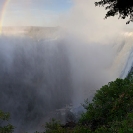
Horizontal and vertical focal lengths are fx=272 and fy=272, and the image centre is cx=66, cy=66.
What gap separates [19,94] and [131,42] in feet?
48.0

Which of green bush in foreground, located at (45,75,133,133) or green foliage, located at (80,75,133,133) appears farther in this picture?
green foliage, located at (80,75,133,133)

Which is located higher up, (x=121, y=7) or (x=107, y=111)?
(x=121, y=7)

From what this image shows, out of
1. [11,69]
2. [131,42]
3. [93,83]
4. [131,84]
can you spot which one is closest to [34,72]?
[11,69]

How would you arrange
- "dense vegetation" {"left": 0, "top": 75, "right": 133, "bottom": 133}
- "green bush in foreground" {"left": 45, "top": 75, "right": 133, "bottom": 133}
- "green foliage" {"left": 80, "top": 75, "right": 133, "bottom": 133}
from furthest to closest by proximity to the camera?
"green foliage" {"left": 80, "top": 75, "right": 133, "bottom": 133}, "green bush in foreground" {"left": 45, "top": 75, "right": 133, "bottom": 133}, "dense vegetation" {"left": 0, "top": 75, "right": 133, "bottom": 133}

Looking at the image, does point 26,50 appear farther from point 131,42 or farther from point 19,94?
point 131,42

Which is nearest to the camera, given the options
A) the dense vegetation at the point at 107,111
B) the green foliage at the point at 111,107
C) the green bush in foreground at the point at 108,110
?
the dense vegetation at the point at 107,111

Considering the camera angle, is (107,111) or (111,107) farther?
(107,111)

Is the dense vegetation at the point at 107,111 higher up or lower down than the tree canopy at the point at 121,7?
lower down

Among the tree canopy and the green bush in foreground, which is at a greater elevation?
the tree canopy

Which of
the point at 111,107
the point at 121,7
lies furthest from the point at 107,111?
the point at 121,7

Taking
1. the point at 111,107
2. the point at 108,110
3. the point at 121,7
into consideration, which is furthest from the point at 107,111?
the point at 121,7

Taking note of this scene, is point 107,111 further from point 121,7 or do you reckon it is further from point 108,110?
point 121,7

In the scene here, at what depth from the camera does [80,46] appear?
4231 cm

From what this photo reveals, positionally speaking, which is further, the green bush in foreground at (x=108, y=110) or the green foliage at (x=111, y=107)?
the green foliage at (x=111, y=107)
